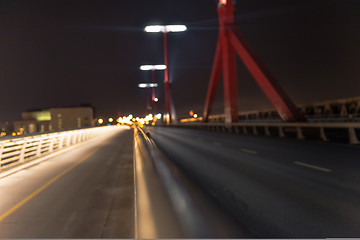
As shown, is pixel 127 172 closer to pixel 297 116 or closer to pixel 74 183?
pixel 74 183

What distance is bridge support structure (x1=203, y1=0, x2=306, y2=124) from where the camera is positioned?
22.6 meters

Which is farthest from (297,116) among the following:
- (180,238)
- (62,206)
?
(180,238)

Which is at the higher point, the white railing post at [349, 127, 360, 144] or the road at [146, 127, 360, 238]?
the white railing post at [349, 127, 360, 144]

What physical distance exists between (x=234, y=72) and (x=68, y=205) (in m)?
29.3

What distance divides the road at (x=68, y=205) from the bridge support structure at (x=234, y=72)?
1723 centimetres

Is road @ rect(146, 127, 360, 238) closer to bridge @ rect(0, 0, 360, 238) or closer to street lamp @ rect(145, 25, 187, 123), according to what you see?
bridge @ rect(0, 0, 360, 238)

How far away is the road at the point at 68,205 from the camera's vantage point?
4.20m

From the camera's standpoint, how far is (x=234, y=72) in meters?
32.3

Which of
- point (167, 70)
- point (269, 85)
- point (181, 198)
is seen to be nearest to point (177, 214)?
point (181, 198)

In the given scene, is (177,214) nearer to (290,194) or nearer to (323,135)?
(290,194)

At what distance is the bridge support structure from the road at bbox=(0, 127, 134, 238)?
1723cm

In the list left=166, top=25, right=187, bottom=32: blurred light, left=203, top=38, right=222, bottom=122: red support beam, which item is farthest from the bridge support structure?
left=166, top=25, right=187, bottom=32: blurred light

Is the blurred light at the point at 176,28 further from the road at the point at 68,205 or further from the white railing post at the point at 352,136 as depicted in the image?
the road at the point at 68,205

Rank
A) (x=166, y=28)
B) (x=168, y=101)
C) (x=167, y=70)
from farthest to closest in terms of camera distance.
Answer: (x=167, y=70) < (x=168, y=101) < (x=166, y=28)
